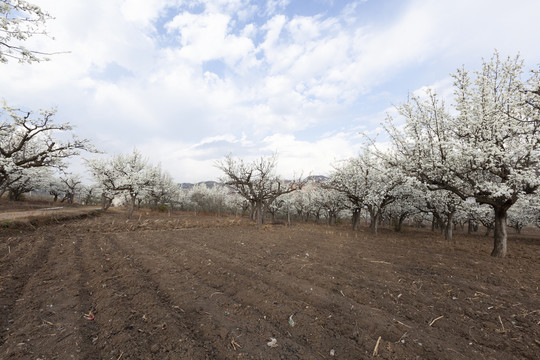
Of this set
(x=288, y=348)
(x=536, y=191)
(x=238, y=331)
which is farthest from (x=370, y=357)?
(x=536, y=191)

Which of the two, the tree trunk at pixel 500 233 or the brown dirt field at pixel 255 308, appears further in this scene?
the tree trunk at pixel 500 233

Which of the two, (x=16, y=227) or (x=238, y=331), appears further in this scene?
(x=16, y=227)

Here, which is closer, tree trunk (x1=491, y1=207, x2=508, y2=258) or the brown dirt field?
the brown dirt field

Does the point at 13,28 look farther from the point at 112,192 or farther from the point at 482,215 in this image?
the point at 482,215

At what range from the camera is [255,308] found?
17.2 ft

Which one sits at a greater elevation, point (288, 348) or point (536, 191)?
point (536, 191)

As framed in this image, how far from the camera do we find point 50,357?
344cm

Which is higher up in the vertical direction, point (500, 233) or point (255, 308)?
point (500, 233)

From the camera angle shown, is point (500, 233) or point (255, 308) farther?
point (500, 233)

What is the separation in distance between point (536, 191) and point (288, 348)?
1487 cm

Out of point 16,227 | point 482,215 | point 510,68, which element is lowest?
point 16,227

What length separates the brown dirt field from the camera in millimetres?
3863

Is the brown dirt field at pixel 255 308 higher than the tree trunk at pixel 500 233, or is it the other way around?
the tree trunk at pixel 500 233

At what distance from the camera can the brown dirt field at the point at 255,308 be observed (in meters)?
3.86
